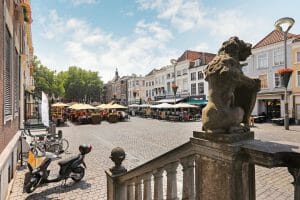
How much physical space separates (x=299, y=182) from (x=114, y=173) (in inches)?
116

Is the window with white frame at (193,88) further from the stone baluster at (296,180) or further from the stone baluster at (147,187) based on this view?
the stone baluster at (296,180)

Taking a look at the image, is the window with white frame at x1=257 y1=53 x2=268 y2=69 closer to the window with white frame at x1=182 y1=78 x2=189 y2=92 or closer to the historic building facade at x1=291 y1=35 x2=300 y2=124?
the historic building facade at x1=291 y1=35 x2=300 y2=124

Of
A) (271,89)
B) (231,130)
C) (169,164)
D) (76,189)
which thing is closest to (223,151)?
(231,130)

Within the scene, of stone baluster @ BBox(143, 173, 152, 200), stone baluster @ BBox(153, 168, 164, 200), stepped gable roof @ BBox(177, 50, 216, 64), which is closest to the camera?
stone baluster @ BBox(153, 168, 164, 200)

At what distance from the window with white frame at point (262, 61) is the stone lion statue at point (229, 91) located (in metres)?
28.7

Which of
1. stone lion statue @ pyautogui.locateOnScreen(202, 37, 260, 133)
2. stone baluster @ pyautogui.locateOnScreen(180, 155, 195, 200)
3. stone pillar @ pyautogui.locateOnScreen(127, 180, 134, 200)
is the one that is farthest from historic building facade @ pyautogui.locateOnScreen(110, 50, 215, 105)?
stone lion statue @ pyautogui.locateOnScreen(202, 37, 260, 133)

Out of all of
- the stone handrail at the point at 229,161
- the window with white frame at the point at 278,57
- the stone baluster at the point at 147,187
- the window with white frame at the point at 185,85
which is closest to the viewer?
the stone handrail at the point at 229,161

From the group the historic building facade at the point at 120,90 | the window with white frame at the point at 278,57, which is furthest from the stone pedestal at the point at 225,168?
the historic building facade at the point at 120,90

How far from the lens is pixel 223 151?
167 centimetres

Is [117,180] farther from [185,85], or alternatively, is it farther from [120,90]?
[120,90]

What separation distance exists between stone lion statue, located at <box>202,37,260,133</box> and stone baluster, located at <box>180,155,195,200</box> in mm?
613

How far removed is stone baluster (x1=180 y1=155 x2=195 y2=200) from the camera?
2343 millimetres

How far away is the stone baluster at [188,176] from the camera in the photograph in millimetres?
2343

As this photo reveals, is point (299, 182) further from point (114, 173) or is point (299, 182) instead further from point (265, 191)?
point (265, 191)
